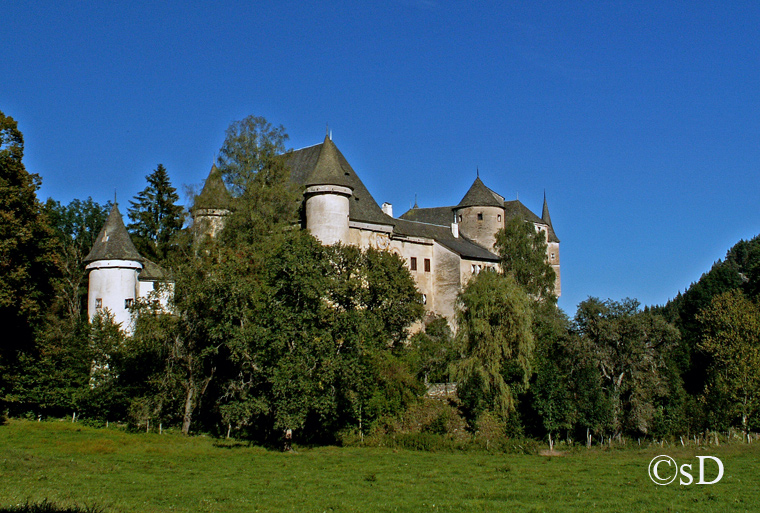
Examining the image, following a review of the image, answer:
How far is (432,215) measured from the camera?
64.4m

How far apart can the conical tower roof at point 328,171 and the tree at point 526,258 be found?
17.0 meters

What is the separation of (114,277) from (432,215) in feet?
103

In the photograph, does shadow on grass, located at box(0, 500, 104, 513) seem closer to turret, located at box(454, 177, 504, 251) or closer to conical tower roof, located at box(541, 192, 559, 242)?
turret, located at box(454, 177, 504, 251)

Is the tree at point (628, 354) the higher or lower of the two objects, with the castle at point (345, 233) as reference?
lower

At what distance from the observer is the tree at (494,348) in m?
32.3

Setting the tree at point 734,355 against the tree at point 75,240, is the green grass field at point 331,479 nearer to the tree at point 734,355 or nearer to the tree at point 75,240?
the tree at point 734,355

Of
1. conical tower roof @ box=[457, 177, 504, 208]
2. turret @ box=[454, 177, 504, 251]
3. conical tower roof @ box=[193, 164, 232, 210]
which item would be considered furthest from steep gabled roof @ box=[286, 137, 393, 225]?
conical tower roof @ box=[457, 177, 504, 208]

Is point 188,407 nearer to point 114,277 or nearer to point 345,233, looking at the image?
point 114,277

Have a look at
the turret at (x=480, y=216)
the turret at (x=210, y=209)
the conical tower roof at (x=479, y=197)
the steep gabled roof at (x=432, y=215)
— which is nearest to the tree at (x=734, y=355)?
the turret at (x=480, y=216)

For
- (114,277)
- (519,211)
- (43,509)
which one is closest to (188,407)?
(114,277)

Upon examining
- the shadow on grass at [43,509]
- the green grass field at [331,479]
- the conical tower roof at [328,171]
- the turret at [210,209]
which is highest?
the conical tower roof at [328,171]

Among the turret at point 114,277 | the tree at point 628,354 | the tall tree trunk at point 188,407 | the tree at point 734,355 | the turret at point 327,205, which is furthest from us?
the turret at point 327,205

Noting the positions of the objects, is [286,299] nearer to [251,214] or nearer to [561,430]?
[251,214]

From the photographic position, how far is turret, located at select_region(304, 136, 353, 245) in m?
40.8
